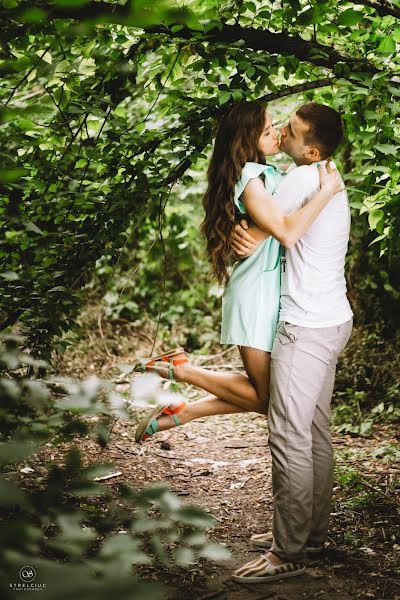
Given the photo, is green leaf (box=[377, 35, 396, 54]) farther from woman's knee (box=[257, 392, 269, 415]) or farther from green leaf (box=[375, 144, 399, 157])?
woman's knee (box=[257, 392, 269, 415])

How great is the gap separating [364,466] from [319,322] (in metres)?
1.70

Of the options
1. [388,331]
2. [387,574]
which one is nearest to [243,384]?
[387,574]

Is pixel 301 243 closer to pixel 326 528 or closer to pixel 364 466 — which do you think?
pixel 326 528

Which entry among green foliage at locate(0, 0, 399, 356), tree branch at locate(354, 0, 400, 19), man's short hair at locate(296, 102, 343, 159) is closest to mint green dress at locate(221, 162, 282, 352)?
man's short hair at locate(296, 102, 343, 159)

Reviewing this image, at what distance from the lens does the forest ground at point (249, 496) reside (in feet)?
7.68

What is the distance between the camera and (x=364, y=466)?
372 centimetres

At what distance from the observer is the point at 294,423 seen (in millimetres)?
2408

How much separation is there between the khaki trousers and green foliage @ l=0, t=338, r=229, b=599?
1238mm

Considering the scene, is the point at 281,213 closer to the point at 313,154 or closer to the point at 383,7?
the point at 313,154

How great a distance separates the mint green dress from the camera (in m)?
2.53

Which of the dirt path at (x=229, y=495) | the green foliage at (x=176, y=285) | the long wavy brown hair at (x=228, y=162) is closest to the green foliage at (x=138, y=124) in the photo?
the long wavy brown hair at (x=228, y=162)

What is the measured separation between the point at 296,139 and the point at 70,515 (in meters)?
1.95

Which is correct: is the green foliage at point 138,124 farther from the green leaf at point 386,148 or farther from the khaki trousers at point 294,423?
the khaki trousers at point 294,423

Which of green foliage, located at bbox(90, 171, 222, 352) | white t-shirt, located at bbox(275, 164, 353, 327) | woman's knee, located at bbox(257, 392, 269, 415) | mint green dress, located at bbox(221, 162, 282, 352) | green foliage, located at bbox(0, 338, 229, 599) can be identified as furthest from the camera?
green foliage, located at bbox(90, 171, 222, 352)
